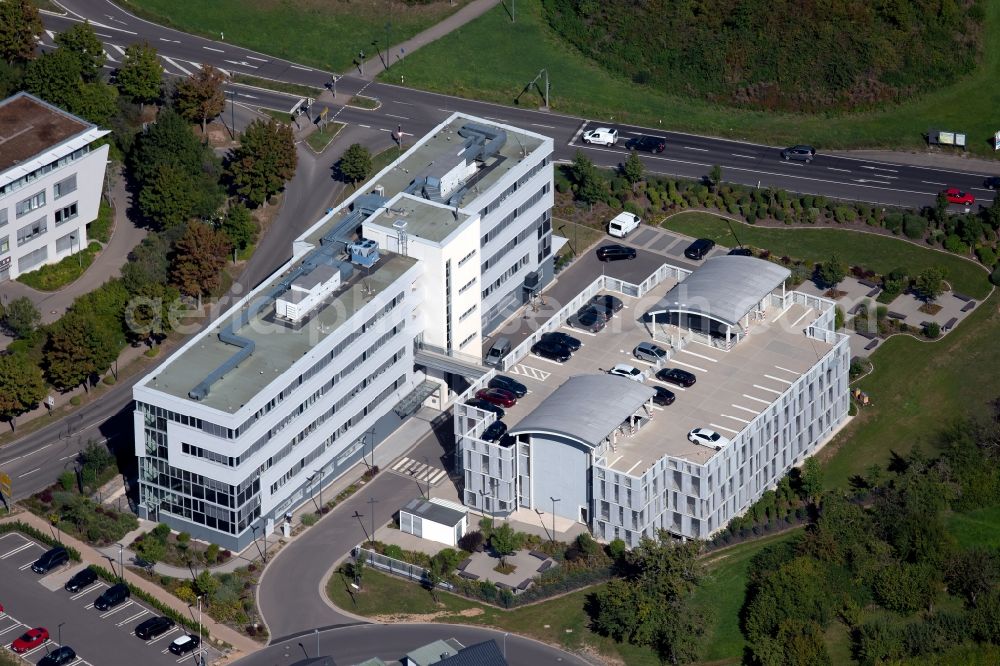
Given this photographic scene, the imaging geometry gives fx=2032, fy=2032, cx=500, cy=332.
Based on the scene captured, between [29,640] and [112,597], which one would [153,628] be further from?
[29,640]

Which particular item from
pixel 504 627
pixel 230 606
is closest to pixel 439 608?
pixel 504 627

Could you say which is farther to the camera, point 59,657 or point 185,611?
point 185,611

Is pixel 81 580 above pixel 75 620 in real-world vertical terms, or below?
above

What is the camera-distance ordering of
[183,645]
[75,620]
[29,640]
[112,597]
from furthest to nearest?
[112,597]
[75,620]
[183,645]
[29,640]

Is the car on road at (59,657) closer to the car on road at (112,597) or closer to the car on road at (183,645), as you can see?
the car on road at (112,597)

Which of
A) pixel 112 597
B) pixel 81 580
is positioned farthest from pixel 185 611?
pixel 81 580

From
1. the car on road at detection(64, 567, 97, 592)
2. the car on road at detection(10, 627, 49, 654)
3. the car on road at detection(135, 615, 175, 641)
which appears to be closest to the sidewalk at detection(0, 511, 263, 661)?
the car on road at detection(64, 567, 97, 592)
